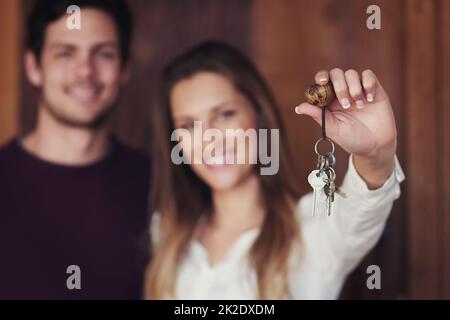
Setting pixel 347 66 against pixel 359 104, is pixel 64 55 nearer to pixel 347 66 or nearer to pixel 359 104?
pixel 347 66

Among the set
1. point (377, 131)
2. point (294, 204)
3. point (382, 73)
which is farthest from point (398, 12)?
point (377, 131)

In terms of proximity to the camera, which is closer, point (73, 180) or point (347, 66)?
point (73, 180)

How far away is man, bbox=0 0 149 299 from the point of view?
1.68m

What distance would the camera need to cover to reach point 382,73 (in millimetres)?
1797

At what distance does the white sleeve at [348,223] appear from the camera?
1175mm

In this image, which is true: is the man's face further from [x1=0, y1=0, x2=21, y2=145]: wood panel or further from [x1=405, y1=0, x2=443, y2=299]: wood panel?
[x1=405, y1=0, x2=443, y2=299]: wood panel

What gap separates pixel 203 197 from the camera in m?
1.73

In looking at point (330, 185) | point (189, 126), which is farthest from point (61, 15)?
point (330, 185)

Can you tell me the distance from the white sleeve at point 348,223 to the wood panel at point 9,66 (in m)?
1.09

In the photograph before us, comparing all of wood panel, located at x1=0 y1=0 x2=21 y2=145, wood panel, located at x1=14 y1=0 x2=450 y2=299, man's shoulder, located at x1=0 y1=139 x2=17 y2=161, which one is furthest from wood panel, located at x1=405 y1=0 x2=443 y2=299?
wood panel, located at x1=0 y1=0 x2=21 y2=145

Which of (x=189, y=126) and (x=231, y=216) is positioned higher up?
(x=189, y=126)

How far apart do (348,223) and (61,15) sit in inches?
41.2

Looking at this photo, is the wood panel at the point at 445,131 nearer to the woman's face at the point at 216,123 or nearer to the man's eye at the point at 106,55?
the woman's face at the point at 216,123

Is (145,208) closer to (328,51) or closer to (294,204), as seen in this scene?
(294,204)
